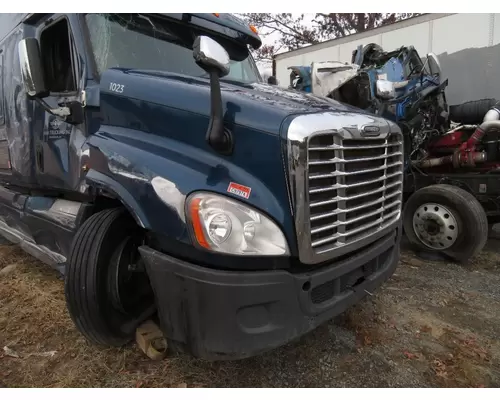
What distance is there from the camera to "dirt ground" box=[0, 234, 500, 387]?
95.8 inches

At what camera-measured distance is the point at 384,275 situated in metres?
2.72

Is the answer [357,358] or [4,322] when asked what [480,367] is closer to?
[357,358]

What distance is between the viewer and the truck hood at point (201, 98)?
2.11 m

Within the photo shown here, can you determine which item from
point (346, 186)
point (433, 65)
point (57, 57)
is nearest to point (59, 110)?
point (57, 57)

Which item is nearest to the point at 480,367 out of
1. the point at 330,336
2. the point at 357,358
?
the point at 357,358

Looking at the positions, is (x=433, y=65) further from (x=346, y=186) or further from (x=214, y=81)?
(x=214, y=81)

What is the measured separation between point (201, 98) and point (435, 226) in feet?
11.8

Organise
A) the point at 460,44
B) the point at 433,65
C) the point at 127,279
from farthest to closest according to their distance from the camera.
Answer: the point at 460,44 < the point at 433,65 < the point at 127,279

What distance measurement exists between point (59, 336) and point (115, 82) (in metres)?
1.92

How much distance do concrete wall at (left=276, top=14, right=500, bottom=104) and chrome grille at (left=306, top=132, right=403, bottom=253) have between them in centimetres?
504

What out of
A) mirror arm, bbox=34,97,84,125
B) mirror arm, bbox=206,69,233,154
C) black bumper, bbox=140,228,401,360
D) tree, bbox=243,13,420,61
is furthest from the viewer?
tree, bbox=243,13,420,61

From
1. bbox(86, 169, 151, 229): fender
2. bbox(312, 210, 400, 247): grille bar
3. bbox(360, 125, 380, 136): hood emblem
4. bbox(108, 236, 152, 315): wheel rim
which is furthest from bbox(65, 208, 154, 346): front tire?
bbox(360, 125, 380, 136): hood emblem

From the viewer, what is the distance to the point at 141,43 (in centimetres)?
304

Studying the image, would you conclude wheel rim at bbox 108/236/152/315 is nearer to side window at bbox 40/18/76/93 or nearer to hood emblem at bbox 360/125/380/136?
side window at bbox 40/18/76/93
